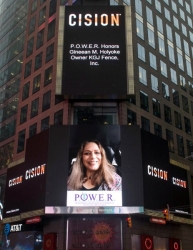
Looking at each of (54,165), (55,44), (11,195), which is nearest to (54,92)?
(55,44)

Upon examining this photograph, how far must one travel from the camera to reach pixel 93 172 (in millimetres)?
43844

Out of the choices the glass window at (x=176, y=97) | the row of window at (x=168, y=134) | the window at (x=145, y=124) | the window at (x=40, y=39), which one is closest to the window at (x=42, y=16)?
the window at (x=40, y=39)

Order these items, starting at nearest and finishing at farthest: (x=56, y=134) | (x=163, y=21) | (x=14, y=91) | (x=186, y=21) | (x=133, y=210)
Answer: (x=133, y=210), (x=56, y=134), (x=14, y=91), (x=163, y=21), (x=186, y=21)

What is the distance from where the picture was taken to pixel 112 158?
44.7m

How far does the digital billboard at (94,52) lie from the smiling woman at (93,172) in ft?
28.8

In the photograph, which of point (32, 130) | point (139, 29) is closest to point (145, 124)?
point (139, 29)

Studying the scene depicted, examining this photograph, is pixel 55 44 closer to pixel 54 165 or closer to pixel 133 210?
pixel 54 165

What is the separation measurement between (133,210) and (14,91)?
3479cm

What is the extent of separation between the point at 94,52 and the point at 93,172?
739 inches

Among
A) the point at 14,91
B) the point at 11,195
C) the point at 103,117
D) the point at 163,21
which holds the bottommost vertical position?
the point at 11,195

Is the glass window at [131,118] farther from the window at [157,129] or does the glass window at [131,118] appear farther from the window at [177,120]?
the window at [177,120]

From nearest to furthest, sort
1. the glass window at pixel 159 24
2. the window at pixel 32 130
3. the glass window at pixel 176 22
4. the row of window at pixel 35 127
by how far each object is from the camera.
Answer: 1. the row of window at pixel 35 127
2. the window at pixel 32 130
3. the glass window at pixel 159 24
4. the glass window at pixel 176 22

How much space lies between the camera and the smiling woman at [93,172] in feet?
141

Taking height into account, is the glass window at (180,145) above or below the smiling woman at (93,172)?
above
